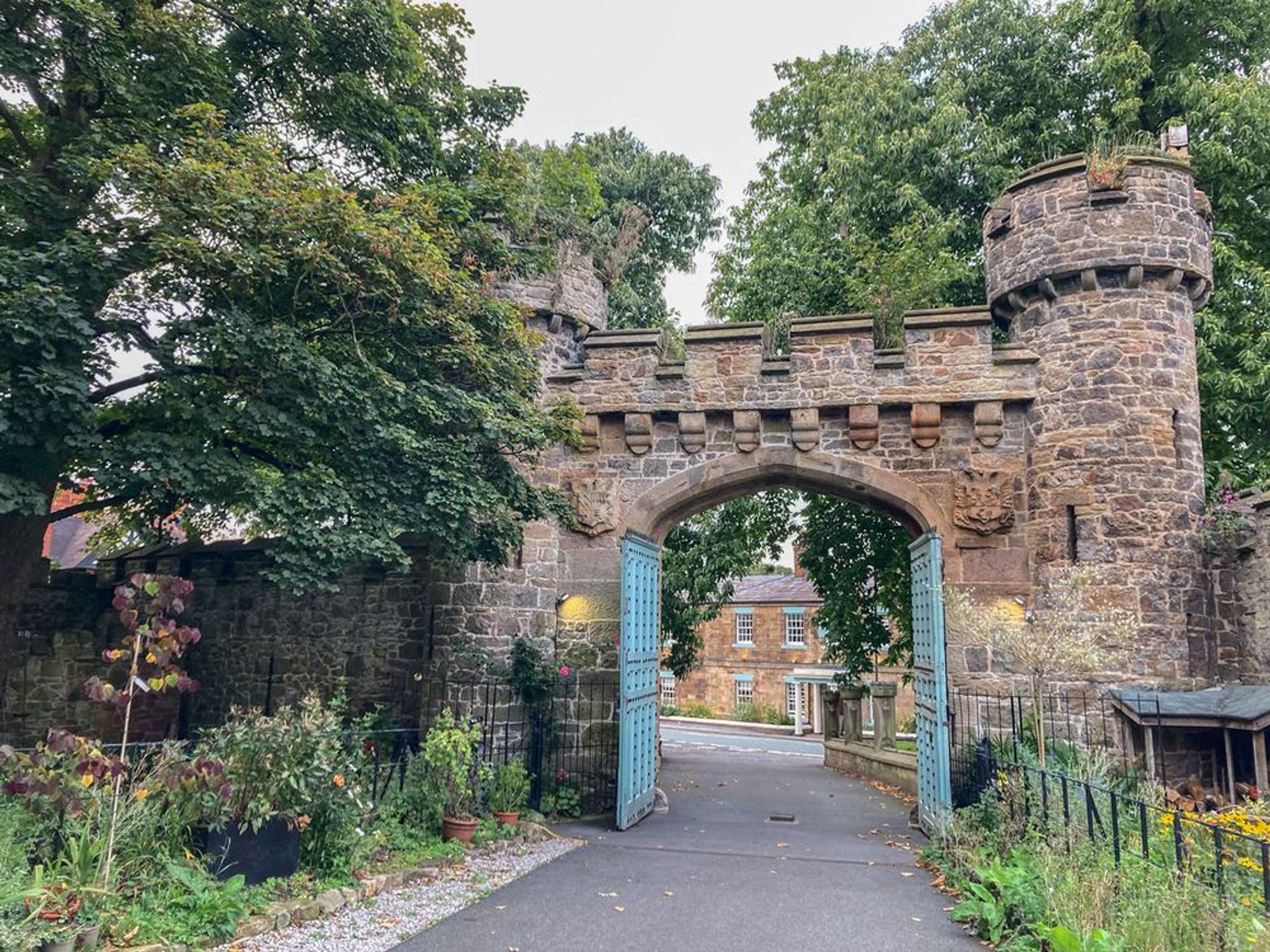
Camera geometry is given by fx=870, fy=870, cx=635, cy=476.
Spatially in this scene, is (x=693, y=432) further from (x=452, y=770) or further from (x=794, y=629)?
(x=794, y=629)

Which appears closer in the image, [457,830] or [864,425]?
[457,830]

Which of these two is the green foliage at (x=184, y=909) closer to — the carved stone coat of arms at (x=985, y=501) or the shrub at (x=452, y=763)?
the shrub at (x=452, y=763)

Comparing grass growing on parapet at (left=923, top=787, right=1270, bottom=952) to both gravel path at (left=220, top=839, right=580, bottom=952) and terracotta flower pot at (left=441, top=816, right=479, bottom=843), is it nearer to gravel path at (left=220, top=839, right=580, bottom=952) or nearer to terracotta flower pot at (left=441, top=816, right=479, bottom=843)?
gravel path at (left=220, top=839, right=580, bottom=952)

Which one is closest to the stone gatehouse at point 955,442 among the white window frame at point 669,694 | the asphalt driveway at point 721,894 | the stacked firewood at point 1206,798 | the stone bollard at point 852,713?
the stacked firewood at point 1206,798

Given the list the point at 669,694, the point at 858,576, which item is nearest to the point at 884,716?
the point at 858,576


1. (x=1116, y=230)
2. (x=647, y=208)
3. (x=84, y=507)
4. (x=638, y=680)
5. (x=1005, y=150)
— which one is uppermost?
(x=647, y=208)

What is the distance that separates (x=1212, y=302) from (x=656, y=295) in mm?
10938

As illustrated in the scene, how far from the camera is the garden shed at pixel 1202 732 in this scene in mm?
A: 7453

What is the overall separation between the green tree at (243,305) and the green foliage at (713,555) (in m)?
7.12

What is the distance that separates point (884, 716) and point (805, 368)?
26.7 feet

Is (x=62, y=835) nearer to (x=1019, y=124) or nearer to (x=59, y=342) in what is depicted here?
(x=59, y=342)

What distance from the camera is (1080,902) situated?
484cm

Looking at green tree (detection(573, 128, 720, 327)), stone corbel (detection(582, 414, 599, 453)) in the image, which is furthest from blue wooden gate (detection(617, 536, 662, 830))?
green tree (detection(573, 128, 720, 327))

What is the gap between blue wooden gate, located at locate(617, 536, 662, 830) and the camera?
8891 mm
